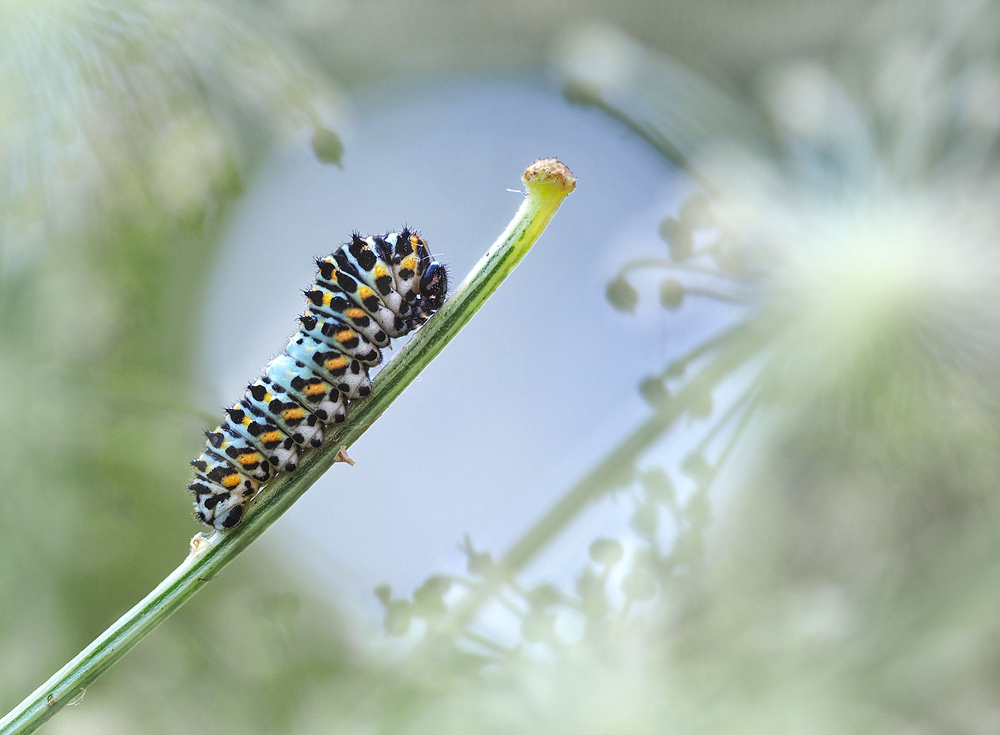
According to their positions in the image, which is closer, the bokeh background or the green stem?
the green stem

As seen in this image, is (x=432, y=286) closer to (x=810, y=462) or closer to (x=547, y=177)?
(x=547, y=177)

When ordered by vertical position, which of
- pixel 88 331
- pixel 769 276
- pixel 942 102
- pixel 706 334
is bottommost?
pixel 88 331

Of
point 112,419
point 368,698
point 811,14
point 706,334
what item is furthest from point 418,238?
point 811,14

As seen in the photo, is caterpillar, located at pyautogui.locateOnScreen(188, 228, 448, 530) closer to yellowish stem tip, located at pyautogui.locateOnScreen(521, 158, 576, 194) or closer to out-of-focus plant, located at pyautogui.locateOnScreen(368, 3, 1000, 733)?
yellowish stem tip, located at pyautogui.locateOnScreen(521, 158, 576, 194)

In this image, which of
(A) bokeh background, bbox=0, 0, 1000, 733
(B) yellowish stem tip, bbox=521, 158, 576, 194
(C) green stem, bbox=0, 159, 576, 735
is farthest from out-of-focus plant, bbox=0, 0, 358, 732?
(B) yellowish stem tip, bbox=521, 158, 576, 194

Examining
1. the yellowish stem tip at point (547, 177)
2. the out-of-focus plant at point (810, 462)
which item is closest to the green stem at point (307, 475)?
the yellowish stem tip at point (547, 177)

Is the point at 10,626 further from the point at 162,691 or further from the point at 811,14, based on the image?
the point at 811,14

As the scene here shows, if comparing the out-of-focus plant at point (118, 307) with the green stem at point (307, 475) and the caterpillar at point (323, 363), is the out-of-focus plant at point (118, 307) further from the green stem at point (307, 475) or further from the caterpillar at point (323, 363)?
the green stem at point (307, 475)
